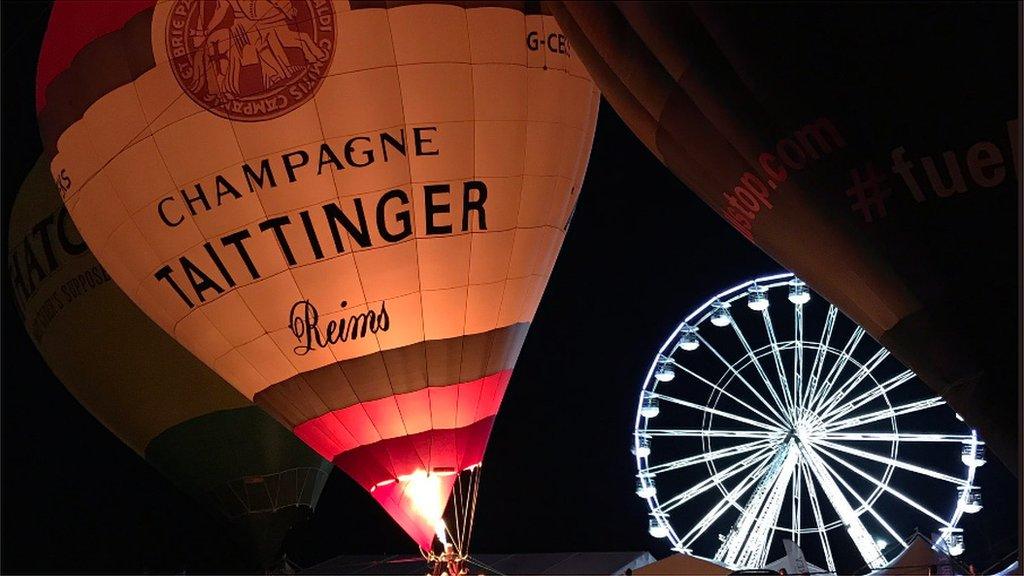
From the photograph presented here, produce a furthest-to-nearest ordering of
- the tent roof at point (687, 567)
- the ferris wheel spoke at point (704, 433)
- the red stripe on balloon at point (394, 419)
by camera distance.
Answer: the ferris wheel spoke at point (704, 433)
the tent roof at point (687, 567)
the red stripe on balloon at point (394, 419)

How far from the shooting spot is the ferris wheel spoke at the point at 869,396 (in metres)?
16.8

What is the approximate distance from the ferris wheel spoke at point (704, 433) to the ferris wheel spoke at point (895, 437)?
621 millimetres

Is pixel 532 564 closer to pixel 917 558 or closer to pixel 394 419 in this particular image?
pixel 917 558

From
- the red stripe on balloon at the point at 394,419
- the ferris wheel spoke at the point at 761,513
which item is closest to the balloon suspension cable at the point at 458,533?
the red stripe on balloon at the point at 394,419

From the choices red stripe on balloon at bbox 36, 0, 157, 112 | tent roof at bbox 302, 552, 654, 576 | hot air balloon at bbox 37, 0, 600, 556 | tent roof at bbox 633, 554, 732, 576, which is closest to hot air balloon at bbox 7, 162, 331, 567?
tent roof at bbox 302, 552, 654, 576

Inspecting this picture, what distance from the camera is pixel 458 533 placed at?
1082cm

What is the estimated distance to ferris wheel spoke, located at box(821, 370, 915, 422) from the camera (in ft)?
55.0

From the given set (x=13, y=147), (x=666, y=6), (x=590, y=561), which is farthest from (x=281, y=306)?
(x=590, y=561)

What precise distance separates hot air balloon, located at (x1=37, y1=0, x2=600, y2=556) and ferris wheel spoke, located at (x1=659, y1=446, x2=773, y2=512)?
679 cm

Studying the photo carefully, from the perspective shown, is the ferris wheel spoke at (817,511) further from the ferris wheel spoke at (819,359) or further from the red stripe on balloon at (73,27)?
the red stripe on balloon at (73,27)

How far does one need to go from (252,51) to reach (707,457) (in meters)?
9.34

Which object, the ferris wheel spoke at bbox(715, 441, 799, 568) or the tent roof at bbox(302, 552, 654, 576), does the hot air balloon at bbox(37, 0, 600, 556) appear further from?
the ferris wheel spoke at bbox(715, 441, 799, 568)

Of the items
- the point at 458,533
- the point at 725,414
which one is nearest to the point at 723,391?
the point at 725,414

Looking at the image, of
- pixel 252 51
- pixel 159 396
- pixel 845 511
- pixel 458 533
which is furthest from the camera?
pixel 845 511
